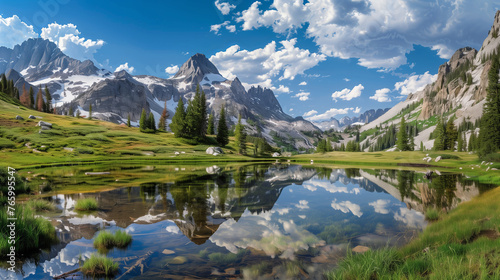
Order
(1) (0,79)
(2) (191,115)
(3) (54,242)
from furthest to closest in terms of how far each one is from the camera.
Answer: (1) (0,79) < (2) (191,115) < (3) (54,242)

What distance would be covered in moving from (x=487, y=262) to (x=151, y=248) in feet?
35.0

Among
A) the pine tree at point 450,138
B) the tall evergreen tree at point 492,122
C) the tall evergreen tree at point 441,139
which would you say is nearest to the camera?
Result: the tall evergreen tree at point 492,122

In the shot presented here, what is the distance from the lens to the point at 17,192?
738 inches

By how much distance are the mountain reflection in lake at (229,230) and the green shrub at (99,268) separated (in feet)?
1.06

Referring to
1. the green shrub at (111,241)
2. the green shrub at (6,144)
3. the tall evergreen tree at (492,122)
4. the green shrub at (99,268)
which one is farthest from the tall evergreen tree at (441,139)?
the green shrub at (6,144)

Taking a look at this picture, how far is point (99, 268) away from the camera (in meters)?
7.63

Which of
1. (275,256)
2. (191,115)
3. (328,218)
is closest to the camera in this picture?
(275,256)

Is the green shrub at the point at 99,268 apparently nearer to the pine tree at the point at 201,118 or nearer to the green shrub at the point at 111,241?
the green shrub at the point at 111,241

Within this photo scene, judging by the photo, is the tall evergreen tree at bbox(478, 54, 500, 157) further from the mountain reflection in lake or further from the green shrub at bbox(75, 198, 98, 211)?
the green shrub at bbox(75, 198, 98, 211)

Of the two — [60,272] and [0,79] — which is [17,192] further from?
[0,79]

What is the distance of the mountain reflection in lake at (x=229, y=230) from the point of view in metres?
8.20

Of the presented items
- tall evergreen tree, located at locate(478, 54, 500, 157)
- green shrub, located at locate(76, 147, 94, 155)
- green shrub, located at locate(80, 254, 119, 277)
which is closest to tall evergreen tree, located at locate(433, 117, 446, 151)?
tall evergreen tree, located at locate(478, 54, 500, 157)

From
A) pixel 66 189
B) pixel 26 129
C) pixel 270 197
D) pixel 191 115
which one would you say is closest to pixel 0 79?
pixel 26 129

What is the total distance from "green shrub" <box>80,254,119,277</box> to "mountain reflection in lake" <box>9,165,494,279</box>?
0.32 metres
